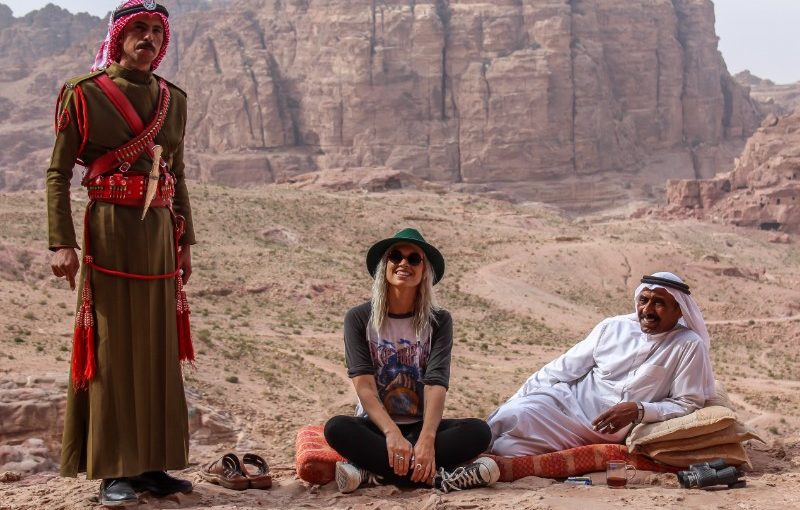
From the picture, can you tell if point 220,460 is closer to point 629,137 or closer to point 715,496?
point 715,496

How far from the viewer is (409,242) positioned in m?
5.77

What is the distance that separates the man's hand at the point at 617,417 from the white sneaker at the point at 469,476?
2.77 feet

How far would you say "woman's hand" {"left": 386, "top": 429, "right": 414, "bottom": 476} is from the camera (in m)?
5.53

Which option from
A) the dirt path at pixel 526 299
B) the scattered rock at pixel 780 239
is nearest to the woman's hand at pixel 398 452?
the dirt path at pixel 526 299

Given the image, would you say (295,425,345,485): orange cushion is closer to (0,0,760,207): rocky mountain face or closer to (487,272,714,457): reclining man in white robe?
(487,272,714,457): reclining man in white robe

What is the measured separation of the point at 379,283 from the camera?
228 inches

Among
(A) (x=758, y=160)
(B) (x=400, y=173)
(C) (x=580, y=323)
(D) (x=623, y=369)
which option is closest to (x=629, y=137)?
(A) (x=758, y=160)

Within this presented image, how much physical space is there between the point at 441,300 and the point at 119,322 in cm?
1958

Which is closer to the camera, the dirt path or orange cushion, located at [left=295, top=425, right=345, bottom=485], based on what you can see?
orange cushion, located at [left=295, top=425, right=345, bottom=485]

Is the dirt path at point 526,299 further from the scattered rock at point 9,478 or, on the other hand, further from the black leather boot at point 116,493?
the black leather boot at point 116,493

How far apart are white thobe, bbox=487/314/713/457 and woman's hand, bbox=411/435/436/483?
77cm

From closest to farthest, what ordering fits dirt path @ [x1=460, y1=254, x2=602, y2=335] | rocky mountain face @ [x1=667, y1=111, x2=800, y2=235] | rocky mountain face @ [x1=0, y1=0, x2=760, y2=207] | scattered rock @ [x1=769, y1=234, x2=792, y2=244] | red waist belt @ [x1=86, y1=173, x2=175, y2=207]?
1. red waist belt @ [x1=86, y1=173, x2=175, y2=207]
2. dirt path @ [x1=460, y1=254, x2=602, y2=335]
3. scattered rock @ [x1=769, y1=234, x2=792, y2=244]
4. rocky mountain face @ [x1=667, y1=111, x2=800, y2=235]
5. rocky mountain face @ [x1=0, y1=0, x2=760, y2=207]

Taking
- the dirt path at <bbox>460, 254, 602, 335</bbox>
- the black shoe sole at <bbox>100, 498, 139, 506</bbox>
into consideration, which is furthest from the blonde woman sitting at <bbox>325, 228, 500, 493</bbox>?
the dirt path at <bbox>460, 254, 602, 335</bbox>

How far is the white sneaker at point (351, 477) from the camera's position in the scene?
5633 millimetres
